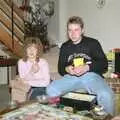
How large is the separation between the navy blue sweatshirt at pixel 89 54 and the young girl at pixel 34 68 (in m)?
0.23

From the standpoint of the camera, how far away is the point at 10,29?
554 centimetres

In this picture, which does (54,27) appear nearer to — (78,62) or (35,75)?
(35,75)

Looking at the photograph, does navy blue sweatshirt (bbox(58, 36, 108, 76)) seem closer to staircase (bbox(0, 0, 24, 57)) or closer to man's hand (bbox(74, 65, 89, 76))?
man's hand (bbox(74, 65, 89, 76))

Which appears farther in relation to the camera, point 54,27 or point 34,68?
point 54,27

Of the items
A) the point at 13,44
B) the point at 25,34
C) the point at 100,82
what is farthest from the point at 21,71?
the point at 25,34

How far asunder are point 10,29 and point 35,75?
2.49 m

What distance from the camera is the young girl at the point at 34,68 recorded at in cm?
320

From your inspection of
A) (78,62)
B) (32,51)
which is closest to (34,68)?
(32,51)

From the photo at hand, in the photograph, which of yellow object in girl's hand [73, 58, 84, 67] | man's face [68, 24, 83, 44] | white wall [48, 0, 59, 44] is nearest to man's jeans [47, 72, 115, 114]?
yellow object in girl's hand [73, 58, 84, 67]

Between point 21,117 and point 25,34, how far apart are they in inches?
151

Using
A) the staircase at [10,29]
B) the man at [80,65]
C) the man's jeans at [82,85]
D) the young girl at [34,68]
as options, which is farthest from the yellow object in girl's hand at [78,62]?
the staircase at [10,29]

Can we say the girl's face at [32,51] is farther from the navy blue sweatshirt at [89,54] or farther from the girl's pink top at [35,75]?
the navy blue sweatshirt at [89,54]

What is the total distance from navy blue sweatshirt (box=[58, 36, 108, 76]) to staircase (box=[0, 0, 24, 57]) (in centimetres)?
219

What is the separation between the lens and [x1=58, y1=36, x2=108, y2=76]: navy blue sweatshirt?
9.86 ft
